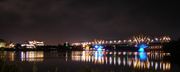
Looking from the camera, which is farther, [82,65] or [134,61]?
[134,61]

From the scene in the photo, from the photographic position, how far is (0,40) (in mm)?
196750

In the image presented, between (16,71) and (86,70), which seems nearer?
(86,70)

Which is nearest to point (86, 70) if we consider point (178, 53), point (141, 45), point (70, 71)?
point (70, 71)

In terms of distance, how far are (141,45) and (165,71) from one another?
467ft

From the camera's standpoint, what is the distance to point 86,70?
34.8ft

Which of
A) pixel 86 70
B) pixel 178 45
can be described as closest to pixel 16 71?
pixel 86 70

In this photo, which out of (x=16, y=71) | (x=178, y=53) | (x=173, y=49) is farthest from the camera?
(x=173, y=49)

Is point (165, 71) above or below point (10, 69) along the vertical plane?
below

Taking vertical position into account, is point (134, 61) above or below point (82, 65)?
below

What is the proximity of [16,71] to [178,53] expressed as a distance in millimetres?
80000

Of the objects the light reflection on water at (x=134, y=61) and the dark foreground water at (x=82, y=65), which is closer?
the dark foreground water at (x=82, y=65)

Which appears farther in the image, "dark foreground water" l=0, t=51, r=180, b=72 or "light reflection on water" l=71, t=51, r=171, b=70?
"light reflection on water" l=71, t=51, r=171, b=70

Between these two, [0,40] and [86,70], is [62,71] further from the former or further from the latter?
[0,40]

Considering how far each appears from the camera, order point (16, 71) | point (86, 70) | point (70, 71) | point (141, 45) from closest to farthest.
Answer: point (86, 70), point (16, 71), point (70, 71), point (141, 45)
